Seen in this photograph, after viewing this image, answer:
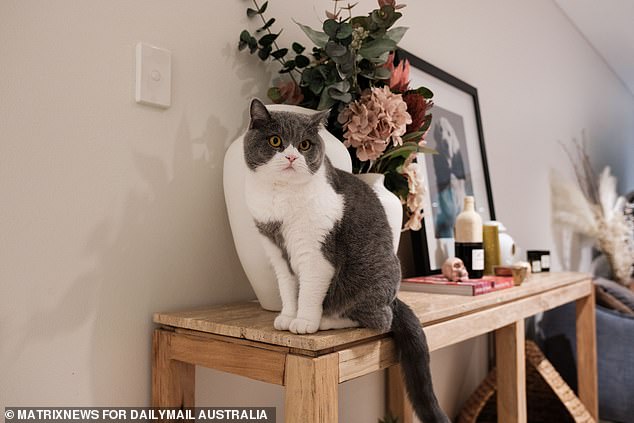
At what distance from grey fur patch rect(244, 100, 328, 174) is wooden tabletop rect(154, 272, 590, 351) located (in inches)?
9.3

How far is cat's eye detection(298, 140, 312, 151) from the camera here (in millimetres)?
752

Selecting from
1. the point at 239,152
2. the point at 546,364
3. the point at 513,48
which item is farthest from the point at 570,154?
the point at 239,152

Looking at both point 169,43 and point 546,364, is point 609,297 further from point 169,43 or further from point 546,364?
point 169,43

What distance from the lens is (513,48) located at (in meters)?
2.32

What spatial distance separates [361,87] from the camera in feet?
3.54

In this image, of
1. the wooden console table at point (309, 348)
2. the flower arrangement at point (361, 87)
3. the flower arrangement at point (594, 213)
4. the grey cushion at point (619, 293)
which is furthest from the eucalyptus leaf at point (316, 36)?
the flower arrangement at point (594, 213)

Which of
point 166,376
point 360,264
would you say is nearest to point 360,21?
point 360,264

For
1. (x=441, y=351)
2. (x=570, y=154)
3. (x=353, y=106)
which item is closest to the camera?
(x=353, y=106)

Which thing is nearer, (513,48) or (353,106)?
(353,106)

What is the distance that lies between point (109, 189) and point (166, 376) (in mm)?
328

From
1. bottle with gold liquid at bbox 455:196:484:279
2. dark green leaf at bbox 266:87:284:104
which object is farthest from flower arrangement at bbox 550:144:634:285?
dark green leaf at bbox 266:87:284:104

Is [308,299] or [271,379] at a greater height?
[308,299]

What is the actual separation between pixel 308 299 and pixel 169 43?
0.53 meters

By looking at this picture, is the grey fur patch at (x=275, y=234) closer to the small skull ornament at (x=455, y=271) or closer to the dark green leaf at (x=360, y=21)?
the dark green leaf at (x=360, y=21)
